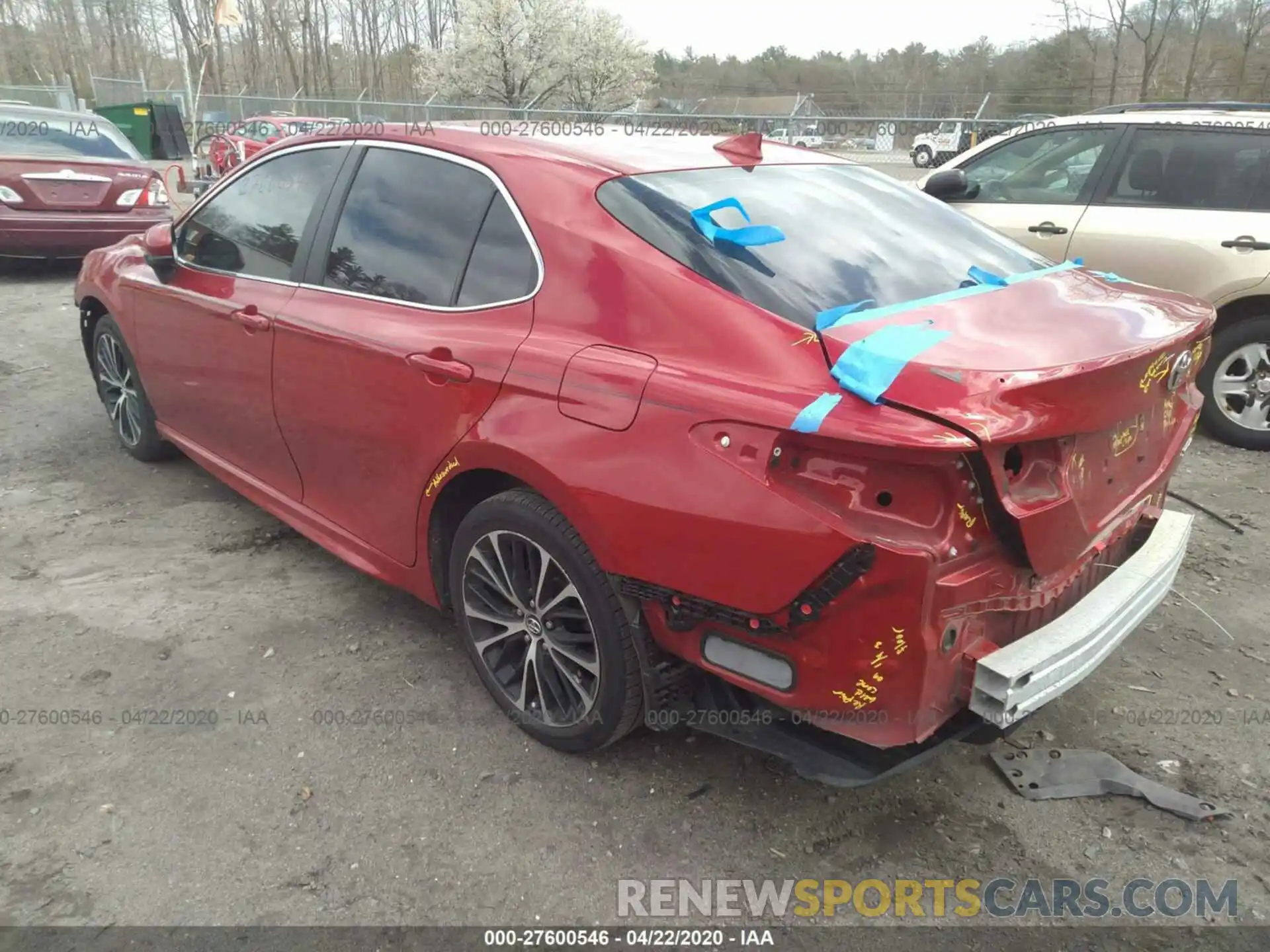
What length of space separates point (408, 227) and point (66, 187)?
7.67 metres

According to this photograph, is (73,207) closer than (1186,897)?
No

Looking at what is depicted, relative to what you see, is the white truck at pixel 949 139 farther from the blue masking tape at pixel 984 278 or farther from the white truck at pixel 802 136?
the blue masking tape at pixel 984 278

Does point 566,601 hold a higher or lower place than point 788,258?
lower

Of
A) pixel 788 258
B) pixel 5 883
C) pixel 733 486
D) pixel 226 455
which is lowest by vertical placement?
pixel 5 883

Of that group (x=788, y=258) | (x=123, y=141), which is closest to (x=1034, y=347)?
(x=788, y=258)

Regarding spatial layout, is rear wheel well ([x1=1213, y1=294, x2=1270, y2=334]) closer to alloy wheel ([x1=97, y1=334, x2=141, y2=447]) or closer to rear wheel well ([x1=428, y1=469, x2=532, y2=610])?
rear wheel well ([x1=428, y1=469, x2=532, y2=610])

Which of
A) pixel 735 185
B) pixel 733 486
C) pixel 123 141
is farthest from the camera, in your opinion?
pixel 123 141

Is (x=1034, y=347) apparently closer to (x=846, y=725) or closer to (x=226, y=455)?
(x=846, y=725)

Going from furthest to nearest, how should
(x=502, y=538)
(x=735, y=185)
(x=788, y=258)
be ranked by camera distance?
(x=735, y=185) < (x=502, y=538) < (x=788, y=258)

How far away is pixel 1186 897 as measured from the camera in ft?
7.25

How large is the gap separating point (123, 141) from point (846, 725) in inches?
432

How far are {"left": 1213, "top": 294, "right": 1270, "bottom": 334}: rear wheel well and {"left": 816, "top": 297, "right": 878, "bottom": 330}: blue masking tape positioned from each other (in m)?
3.99

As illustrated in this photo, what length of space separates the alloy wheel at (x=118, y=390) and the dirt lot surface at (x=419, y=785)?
46.7 inches

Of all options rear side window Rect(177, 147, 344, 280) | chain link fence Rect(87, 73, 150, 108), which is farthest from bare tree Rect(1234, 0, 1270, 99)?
chain link fence Rect(87, 73, 150, 108)
